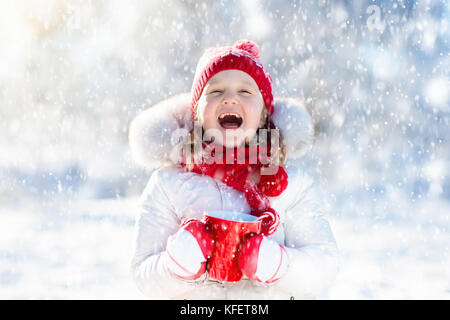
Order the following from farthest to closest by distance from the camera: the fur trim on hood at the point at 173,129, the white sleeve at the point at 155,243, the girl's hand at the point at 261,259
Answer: the fur trim on hood at the point at 173,129 < the white sleeve at the point at 155,243 < the girl's hand at the point at 261,259

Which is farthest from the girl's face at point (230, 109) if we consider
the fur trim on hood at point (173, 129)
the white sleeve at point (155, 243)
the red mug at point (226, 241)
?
the red mug at point (226, 241)

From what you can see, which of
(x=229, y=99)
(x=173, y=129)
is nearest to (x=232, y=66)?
(x=229, y=99)

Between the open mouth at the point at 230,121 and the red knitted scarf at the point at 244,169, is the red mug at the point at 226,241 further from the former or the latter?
the open mouth at the point at 230,121

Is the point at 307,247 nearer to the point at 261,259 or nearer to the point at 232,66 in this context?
the point at 261,259

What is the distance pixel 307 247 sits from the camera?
234cm

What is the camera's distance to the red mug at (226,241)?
6.46 ft

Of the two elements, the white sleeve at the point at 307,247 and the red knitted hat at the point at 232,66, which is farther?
the red knitted hat at the point at 232,66

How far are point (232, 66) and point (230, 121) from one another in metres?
0.34

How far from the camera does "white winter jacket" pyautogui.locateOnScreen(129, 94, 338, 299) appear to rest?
222 centimetres

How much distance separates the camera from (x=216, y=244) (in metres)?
2.00

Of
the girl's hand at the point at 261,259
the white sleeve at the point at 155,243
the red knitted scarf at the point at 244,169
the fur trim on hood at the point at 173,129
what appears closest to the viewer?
the girl's hand at the point at 261,259
